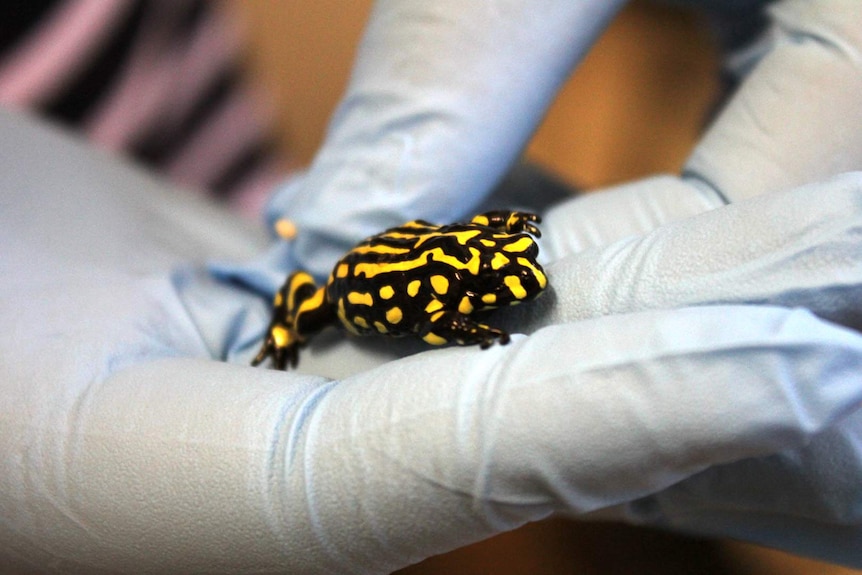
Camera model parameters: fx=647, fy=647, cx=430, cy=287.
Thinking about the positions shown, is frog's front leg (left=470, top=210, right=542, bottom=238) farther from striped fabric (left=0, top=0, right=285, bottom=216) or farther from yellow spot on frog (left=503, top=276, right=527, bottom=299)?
striped fabric (left=0, top=0, right=285, bottom=216)

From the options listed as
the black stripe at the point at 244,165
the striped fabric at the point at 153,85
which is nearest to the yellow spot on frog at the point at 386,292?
the striped fabric at the point at 153,85

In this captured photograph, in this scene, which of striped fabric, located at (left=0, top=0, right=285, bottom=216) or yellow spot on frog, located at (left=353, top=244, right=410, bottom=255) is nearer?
yellow spot on frog, located at (left=353, top=244, right=410, bottom=255)

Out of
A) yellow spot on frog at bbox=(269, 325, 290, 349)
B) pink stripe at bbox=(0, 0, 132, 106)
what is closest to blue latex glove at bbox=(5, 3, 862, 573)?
yellow spot on frog at bbox=(269, 325, 290, 349)

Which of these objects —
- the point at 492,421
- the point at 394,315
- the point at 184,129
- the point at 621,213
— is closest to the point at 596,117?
the point at 621,213

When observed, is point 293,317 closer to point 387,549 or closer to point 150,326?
point 150,326

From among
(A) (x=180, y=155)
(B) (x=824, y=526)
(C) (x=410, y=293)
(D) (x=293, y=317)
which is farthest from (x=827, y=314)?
(A) (x=180, y=155)

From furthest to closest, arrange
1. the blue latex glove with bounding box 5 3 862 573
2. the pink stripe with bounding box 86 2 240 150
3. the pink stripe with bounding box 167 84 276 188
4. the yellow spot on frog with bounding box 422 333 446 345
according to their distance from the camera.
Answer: the pink stripe with bounding box 167 84 276 188 < the pink stripe with bounding box 86 2 240 150 < the yellow spot on frog with bounding box 422 333 446 345 < the blue latex glove with bounding box 5 3 862 573
